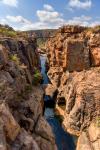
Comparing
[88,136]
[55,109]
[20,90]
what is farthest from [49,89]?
[20,90]

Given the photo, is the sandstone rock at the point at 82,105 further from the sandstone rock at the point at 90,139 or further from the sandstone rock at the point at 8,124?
the sandstone rock at the point at 8,124

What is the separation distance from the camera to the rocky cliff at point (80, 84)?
1677 inches

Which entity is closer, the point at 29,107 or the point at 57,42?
the point at 29,107

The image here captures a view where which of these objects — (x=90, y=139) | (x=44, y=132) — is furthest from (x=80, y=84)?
(x=44, y=132)

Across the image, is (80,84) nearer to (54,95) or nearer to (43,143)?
(54,95)

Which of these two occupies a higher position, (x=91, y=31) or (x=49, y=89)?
(x=91, y=31)

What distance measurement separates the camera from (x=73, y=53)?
5747 cm

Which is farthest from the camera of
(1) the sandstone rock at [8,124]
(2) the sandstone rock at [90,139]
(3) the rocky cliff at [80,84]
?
(3) the rocky cliff at [80,84]

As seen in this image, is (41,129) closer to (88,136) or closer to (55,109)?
(88,136)

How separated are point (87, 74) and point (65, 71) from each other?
38.5 ft

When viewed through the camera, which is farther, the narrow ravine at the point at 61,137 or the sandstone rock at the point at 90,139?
the narrow ravine at the point at 61,137

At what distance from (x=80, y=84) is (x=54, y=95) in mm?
15576

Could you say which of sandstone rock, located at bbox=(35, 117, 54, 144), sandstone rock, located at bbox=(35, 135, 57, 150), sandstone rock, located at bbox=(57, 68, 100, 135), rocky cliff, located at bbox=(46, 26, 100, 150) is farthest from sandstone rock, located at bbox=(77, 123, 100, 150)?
sandstone rock, located at bbox=(35, 135, 57, 150)

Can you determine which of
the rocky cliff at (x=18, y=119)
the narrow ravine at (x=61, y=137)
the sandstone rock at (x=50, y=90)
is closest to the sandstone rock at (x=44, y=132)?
the rocky cliff at (x=18, y=119)
